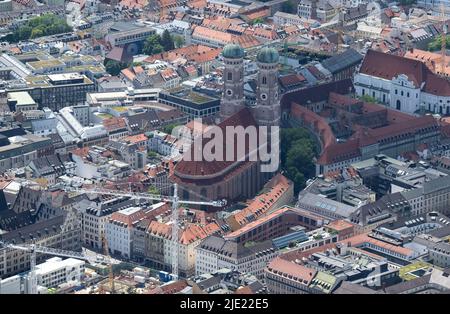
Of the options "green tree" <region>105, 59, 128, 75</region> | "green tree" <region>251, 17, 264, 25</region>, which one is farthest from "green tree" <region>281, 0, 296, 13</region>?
"green tree" <region>105, 59, 128, 75</region>

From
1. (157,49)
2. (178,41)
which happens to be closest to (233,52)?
(157,49)

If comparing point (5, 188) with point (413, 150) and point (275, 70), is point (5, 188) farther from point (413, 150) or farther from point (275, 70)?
point (413, 150)

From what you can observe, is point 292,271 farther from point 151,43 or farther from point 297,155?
point 151,43

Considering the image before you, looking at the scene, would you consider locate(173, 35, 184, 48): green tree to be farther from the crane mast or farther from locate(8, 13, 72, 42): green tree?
the crane mast

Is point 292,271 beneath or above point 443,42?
beneath

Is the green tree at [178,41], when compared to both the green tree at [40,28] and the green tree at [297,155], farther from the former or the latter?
the green tree at [297,155]

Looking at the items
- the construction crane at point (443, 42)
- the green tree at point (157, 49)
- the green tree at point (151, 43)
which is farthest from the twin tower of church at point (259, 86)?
the green tree at point (151, 43)
